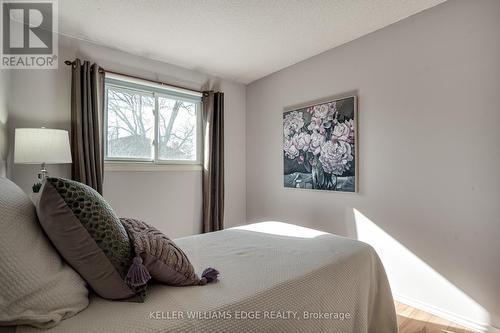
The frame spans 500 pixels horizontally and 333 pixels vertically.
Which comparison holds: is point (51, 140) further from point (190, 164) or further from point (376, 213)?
point (376, 213)

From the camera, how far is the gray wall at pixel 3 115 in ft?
6.83

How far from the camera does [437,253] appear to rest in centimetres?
204

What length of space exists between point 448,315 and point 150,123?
3356 mm

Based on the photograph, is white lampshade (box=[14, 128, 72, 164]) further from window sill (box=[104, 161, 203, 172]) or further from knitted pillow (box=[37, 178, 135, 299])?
knitted pillow (box=[37, 178, 135, 299])

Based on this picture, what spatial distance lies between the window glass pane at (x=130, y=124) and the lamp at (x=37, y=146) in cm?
75

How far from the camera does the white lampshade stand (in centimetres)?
194

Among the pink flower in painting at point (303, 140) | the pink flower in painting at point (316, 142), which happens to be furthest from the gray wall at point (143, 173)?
the pink flower in painting at point (316, 142)

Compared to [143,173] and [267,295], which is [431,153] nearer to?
[267,295]

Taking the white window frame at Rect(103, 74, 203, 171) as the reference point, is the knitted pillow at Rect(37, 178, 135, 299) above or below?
below

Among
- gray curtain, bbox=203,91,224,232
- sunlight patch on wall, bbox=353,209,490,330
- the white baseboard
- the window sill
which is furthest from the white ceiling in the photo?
the white baseboard

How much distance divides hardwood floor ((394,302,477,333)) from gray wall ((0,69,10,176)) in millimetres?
3305

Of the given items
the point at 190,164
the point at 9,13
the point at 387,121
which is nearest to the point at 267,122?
the point at 190,164

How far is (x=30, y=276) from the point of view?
0.77m

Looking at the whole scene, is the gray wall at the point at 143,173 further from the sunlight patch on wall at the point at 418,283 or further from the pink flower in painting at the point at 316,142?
the sunlight patch on wall at the point at 418,283
